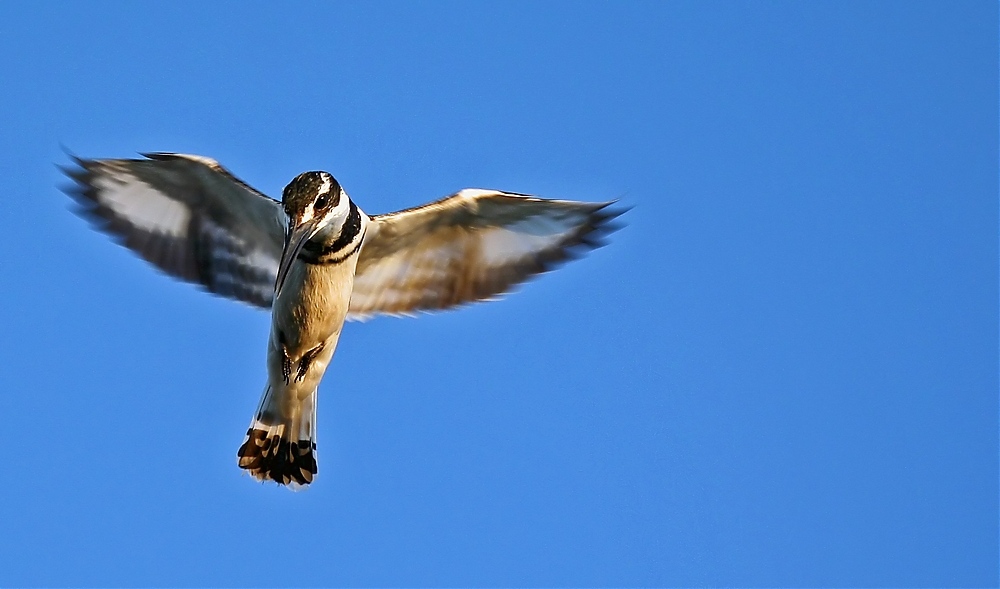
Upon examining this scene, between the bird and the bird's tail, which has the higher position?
the bird

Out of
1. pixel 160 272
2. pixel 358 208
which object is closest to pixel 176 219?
pixel 160 272

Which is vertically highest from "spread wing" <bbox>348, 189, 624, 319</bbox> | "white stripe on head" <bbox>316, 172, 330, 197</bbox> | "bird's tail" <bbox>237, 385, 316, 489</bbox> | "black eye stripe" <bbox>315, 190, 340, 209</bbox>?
"spread wing" <bbox>348, 189, 624, 319</bbox>

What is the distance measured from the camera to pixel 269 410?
10.6 m

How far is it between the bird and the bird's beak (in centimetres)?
64

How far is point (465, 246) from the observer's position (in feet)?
35.6

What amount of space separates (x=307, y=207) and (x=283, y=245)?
1021 mm

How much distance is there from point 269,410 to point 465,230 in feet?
7.76

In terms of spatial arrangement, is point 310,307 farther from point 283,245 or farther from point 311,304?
point 283,245

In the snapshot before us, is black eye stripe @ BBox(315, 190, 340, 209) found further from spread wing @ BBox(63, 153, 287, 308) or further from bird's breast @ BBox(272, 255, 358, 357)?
spread wing @ BBox(63, 153, 287, 308)

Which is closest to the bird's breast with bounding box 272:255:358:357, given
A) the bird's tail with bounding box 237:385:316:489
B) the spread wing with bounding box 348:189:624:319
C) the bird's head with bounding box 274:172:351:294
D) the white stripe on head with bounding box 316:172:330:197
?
the bird's head with bounding box 274:172:351:294

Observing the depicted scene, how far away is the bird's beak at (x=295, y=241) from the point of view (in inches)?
337

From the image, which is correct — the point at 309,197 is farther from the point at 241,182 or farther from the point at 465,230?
the point at 465,230

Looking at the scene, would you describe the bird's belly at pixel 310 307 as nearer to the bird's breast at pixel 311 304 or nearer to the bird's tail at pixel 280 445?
the bird's breast at pixel 311 304

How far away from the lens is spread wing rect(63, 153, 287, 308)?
10.2 m
